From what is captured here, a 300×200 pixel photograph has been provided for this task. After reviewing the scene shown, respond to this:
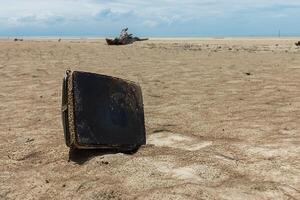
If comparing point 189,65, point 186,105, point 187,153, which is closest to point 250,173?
A: point 187,153

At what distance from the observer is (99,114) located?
504 centimetres

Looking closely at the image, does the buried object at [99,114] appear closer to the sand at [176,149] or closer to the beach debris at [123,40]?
the sand at [176,149]

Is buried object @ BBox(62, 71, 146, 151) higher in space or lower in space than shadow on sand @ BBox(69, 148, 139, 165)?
higher

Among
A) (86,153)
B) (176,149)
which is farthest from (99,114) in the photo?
(176,149)

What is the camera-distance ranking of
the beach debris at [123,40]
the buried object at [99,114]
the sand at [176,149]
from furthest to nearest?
the beach debris at [123,40], the buried object at [99,114], the sand at [176,149]

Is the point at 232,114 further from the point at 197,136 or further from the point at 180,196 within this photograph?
the point at 180,196

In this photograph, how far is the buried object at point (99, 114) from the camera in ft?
15.9

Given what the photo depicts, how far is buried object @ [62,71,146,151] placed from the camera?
4.84 metres

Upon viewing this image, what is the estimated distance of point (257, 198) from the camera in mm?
3900

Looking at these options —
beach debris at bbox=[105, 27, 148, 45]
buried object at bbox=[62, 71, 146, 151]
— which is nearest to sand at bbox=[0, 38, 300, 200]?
buried object at bbox=[62, 71, 146, 151]

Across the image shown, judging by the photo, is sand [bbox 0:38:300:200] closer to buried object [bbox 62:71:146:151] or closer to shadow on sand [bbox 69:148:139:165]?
shadow on sand [bbox 69:148:139:165]

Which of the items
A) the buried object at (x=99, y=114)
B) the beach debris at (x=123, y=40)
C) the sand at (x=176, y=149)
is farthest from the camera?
the beach debris at (x=123, y=40)

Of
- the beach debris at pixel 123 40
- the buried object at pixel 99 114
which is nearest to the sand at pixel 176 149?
the buried object at pixel 99 114

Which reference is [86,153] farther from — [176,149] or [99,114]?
[176,149]
